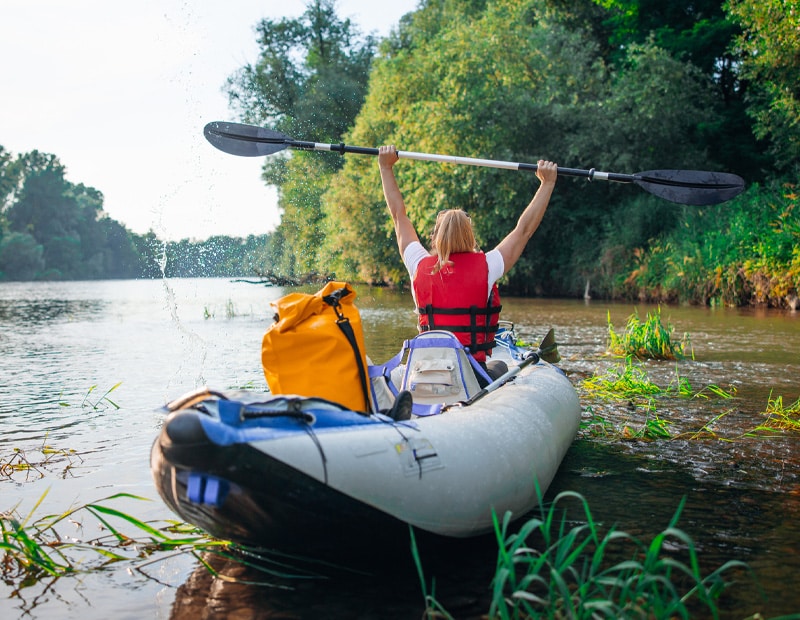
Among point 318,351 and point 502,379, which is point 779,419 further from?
point 318,351

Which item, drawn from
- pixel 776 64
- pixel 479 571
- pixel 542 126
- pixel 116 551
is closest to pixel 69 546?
pixel 116 551

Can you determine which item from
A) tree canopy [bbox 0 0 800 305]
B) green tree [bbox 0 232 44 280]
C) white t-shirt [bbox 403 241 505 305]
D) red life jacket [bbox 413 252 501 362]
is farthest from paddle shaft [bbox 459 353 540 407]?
green tree [bbox 0 232 44 280]

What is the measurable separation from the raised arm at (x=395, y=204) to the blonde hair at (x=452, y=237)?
0.21 meters

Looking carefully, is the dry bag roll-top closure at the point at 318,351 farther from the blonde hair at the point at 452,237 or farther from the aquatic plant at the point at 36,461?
the aquatic plant at the point at 36,461

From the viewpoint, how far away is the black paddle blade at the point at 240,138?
5.61m

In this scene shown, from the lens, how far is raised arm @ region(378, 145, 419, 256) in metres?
4.36

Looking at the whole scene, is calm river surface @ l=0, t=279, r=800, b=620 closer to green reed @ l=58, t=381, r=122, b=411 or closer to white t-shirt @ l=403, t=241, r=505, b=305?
green reed @ l=58, t=381, r=122, b=411

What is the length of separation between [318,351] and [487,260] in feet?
4.30

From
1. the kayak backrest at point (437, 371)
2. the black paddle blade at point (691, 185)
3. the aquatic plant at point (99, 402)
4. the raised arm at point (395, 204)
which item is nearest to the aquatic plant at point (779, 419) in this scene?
the black paddle blade at point (691, 185)

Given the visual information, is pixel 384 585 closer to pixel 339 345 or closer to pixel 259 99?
pixel 339 345

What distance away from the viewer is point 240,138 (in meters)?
5.64

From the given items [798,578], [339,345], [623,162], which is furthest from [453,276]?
[623,162]

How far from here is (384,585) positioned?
256 centimetres

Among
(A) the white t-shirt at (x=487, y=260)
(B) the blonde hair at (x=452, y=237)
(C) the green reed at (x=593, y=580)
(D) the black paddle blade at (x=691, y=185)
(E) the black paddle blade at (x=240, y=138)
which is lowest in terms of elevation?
(C) the green reed at (x=593, y=580)
